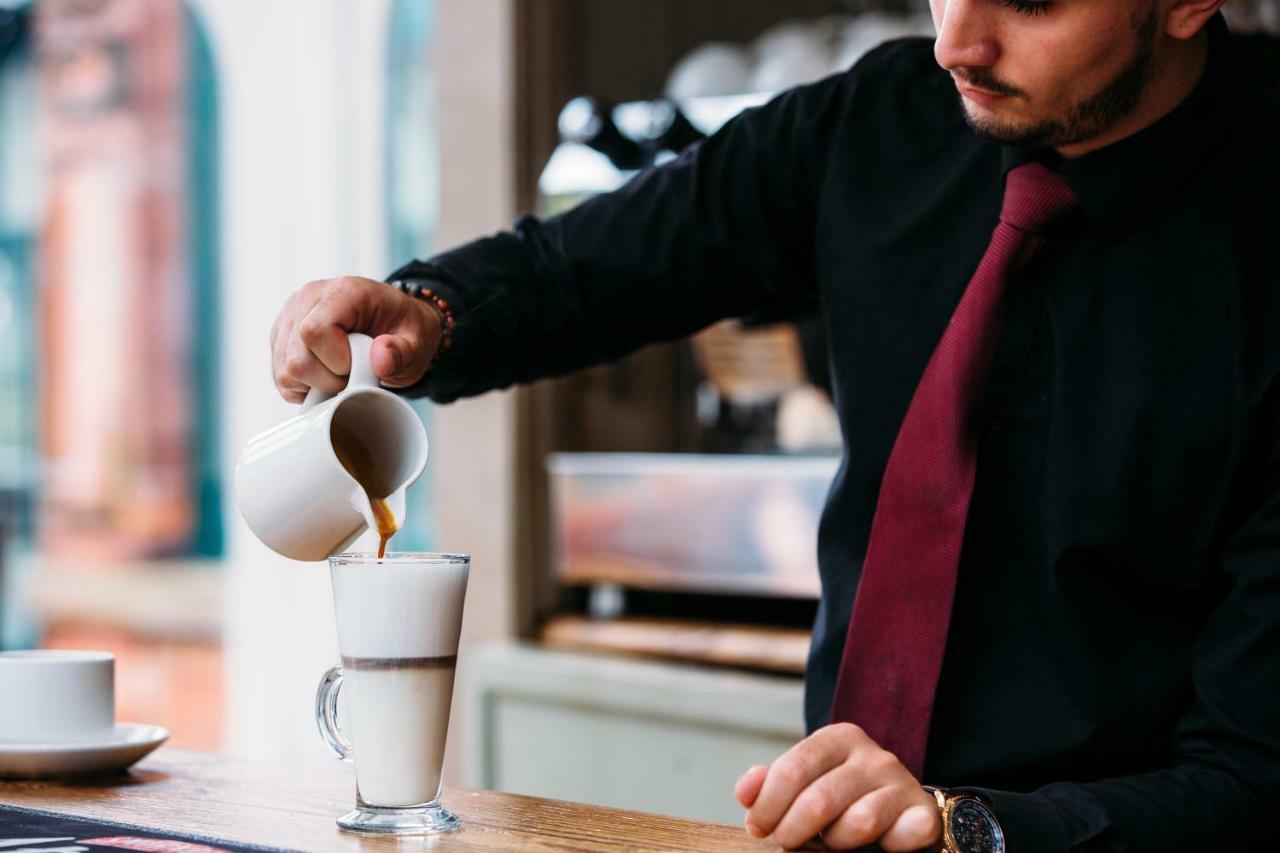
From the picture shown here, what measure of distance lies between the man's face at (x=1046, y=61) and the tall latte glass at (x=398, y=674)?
0.60 metres

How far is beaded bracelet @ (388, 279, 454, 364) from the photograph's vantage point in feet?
4.65

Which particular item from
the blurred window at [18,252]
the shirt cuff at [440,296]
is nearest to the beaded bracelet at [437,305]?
the shirt cuff at [440,296]

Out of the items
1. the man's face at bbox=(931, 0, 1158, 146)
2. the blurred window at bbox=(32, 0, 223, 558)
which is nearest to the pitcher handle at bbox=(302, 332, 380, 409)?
the man's face at bbox=(931, 0, 1158, 146)

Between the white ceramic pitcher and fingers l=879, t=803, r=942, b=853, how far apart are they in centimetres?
44

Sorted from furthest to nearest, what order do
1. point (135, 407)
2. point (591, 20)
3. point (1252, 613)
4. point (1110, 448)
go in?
point (135, 407) → point (591, 20) → point (1110, 448) → point (1252, 613)

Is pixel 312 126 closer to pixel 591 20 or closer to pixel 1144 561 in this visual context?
pixel 591 20

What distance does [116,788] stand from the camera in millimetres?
1195

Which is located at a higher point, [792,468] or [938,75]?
[938,75]

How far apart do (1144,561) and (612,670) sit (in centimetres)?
154

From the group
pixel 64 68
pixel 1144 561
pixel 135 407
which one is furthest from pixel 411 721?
pixel 64 68

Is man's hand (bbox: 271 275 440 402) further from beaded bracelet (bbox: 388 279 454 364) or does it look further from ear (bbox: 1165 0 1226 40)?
ear (bbox: 1165 0 1226 40)

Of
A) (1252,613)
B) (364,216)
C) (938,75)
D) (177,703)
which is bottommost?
(177,703)

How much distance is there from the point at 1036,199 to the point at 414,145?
166 inches

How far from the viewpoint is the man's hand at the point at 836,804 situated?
0.99m
